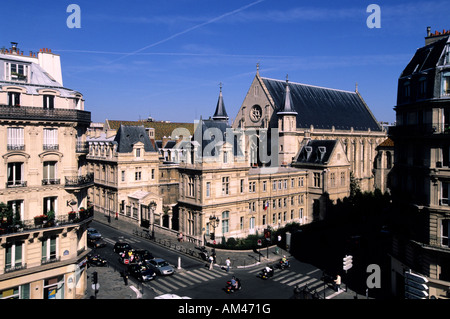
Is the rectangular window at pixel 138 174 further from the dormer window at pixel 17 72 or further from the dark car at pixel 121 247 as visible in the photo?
the dormer window at pixel 17 72

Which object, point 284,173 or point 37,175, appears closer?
point 37,175

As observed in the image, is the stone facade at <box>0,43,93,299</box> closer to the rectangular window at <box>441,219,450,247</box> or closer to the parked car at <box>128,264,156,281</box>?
the parked car at <box>128,264,156,281</box>

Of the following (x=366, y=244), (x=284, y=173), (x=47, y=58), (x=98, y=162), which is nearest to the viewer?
(x=47, y=58)

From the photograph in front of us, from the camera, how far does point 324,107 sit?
79000mm

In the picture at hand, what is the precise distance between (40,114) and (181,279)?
18765 millimetres

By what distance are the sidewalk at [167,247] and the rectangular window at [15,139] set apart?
42.3 ft

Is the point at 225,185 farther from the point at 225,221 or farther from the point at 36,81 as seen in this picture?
the point at 36,81

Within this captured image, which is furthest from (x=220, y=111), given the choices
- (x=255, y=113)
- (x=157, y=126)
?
(x=157, y=126)

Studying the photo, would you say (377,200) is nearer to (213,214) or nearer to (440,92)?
(213,214)

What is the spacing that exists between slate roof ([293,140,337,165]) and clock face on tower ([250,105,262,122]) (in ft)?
37.9

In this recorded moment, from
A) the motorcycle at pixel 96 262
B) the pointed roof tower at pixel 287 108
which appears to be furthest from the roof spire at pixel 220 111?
the motorcycle at pixel 96 262

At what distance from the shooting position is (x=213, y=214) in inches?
1858

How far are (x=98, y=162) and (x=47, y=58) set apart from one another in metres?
37.2
